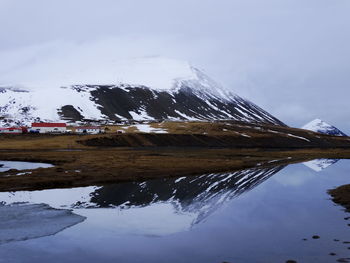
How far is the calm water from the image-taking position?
22125 millimetres

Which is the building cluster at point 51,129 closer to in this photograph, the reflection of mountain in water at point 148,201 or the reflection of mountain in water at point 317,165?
the reflection of mountain in water at point 317,165

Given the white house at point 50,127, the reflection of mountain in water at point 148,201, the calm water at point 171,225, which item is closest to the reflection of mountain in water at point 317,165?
the reflection of mountain in water at point 148,201

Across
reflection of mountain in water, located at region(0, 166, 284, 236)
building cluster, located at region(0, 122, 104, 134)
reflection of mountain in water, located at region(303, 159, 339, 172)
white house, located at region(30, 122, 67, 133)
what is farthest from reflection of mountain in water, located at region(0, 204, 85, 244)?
white house, located at region(30, 122, 67, 133)

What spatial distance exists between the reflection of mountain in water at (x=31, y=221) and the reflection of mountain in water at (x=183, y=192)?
17.1 ft

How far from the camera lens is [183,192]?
45.2m

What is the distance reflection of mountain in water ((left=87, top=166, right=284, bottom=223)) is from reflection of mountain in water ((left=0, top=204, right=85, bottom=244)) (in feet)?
17.1

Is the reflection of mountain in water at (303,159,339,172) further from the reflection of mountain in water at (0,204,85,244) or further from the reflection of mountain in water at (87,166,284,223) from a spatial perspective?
the reflection of mountain in water at (0,204,85,244)

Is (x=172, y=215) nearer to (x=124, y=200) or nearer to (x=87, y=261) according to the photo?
(x=124, y=200)

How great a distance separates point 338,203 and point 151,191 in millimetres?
19711

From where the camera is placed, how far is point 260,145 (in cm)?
16525

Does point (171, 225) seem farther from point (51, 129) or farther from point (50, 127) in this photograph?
point (50, 127)

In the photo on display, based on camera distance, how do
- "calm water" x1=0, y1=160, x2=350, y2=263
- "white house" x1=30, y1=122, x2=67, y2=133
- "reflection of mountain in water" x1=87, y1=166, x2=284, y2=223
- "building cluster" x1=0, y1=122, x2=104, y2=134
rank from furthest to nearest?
"white house" x1=30, y1=122, x2=67, y2=133 → "building cluster" x1=0, y1=122, x2=104, y2=134 → "reflection of mountain in water" x1=87, y1=166, x2=284, y2=223 → "calm water" x1=0, y1=160, x2=350, y2=263

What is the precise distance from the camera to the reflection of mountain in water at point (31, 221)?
25.7 meters

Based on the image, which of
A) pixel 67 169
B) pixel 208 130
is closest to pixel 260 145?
pixel 208 130
